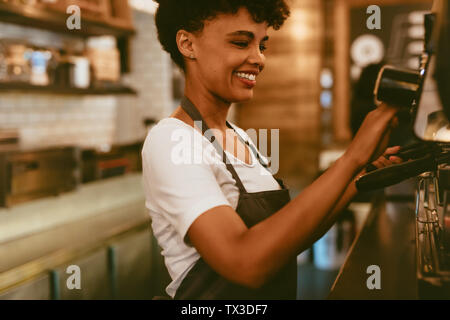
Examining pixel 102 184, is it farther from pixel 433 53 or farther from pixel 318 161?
pixel 433 53

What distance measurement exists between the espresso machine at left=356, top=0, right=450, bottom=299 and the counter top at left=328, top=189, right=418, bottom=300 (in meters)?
0.11

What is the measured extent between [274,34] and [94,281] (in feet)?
9.97

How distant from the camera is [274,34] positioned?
4629mm

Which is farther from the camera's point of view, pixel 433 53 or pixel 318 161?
pixel 318 161

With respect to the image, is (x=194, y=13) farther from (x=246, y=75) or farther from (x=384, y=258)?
(x=384, y=258)

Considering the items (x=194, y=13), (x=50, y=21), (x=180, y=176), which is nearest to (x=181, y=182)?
(x=180, y=176)

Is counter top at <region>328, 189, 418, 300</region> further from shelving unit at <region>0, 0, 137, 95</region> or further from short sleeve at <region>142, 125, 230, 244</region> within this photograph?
shelving unit at <region>0, 0, 137, 95</region>

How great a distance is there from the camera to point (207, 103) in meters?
1.16

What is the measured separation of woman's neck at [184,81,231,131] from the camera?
114 centimetres

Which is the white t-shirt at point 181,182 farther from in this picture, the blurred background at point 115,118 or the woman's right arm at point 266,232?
the blurred background at point 115,118

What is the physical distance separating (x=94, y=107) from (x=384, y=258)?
2.86 m

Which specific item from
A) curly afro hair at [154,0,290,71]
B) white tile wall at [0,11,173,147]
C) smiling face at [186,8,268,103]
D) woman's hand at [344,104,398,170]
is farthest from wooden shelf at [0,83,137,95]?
woman's hand at [344,104,398,170]

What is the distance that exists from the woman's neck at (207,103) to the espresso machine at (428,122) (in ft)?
1.23
